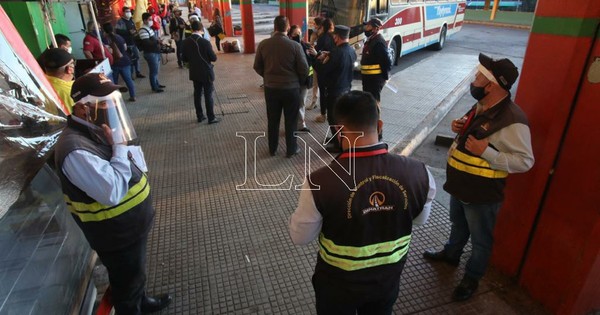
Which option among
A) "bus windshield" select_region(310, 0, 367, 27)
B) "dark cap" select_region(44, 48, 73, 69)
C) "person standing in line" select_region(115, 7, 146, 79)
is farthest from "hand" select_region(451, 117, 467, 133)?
"person standing in line" select_region(115, 7, 146, 79)

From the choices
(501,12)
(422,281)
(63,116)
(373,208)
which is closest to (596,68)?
(373,208)

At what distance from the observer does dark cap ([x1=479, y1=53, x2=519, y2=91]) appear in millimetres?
2246

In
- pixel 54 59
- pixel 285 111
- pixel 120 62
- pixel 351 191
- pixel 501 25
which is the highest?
pixel 54 59

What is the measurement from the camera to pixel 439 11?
507 inches

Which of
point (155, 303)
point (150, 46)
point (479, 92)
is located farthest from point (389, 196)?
point (150, 46)

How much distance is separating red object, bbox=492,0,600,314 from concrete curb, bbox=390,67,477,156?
2539mm

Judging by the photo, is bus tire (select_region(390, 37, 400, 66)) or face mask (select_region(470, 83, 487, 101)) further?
bus tire (select_region(390, 37, 400, 66))

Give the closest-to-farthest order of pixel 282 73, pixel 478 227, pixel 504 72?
pixel 504 72 → pixel 478 227 → pixel 282 73

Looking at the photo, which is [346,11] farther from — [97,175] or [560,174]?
[97,175]

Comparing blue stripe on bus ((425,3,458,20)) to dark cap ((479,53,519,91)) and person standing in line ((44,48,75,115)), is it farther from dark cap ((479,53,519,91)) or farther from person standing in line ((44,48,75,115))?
person standing in line ((44,48,75,115))

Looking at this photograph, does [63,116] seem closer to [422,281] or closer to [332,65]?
[422,281]

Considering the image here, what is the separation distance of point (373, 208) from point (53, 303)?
2000 millimetres

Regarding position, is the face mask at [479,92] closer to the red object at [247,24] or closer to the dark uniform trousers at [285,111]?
the dark uniform trousers at [285,111]

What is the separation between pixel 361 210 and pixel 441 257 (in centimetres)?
189
